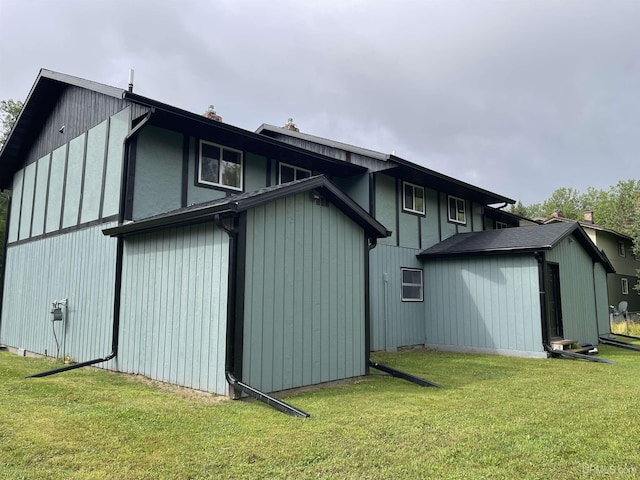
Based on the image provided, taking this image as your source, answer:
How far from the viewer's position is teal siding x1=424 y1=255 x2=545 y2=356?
34.9ft

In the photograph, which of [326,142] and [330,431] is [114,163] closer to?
[326,142]

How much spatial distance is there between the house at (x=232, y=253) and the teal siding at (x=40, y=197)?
0.08 meters

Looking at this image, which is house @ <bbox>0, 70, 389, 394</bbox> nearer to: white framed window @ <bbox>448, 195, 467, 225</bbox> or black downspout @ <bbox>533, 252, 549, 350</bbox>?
white framed window @ <bbox>448, 195, 467, 225</bbox>

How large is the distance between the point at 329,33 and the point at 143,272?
6.94m

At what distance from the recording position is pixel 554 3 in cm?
912

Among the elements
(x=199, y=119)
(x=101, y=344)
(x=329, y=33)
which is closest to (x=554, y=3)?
(x=329, y=33)

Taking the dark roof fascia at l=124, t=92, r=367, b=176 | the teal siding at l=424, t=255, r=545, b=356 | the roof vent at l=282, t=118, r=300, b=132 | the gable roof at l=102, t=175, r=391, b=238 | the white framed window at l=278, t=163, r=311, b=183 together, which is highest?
the roof vent at l=282, t=118, r=300, b=132

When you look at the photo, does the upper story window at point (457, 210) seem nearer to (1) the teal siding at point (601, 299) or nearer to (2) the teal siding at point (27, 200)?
(1) the teal siding at point (601, 299)

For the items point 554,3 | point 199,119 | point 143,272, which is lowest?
point 143,272

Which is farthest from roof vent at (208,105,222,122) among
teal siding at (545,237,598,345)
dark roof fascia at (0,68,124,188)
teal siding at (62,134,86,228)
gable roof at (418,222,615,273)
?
teal siding at (545,237,598,345)

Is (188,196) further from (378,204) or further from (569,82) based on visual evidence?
(569,82)

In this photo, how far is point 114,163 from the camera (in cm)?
867

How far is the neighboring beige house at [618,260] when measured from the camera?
26906 millimetres

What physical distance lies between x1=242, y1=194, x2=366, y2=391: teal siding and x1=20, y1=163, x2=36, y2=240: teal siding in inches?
351
